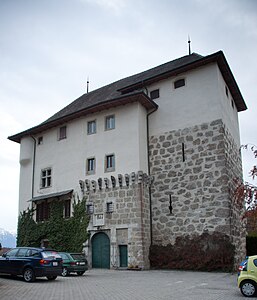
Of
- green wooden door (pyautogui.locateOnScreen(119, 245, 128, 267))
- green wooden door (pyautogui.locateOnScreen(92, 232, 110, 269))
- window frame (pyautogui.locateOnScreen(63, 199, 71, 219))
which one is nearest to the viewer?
green wooden door (pyautogui.locateOnScreen(119, 245, 128, 267))

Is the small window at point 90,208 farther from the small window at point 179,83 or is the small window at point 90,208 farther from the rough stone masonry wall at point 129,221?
the small window at point 179,83

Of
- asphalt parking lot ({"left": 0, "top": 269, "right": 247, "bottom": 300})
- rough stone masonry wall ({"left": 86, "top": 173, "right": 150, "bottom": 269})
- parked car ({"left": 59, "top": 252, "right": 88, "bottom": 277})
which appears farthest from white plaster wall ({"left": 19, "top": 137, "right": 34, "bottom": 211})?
asphalt parking lot ({"left": 0, "top": 269, "right": 247, "bottom": 300})

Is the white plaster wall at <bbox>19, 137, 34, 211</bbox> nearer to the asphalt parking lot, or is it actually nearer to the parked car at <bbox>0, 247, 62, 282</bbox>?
the parked car at <bbox>0, 247, 62, 282</bbox>

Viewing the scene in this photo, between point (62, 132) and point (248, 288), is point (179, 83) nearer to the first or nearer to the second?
point (62, 132)

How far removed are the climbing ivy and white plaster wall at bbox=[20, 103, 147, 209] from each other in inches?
56.1

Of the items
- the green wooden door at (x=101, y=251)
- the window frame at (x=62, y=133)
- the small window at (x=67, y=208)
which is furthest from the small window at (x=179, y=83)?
the small window at (x=67, y=208)

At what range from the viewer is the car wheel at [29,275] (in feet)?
50.9

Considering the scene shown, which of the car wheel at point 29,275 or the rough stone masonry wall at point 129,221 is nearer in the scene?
the car wheel at point 29,275

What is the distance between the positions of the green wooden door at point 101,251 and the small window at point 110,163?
4134mm

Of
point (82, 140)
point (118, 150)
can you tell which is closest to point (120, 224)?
point (118, 150)

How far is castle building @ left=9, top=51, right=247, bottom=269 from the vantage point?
22.6 m

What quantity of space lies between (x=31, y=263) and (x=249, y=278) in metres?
8.58

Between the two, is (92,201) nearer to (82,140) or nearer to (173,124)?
(82,140)

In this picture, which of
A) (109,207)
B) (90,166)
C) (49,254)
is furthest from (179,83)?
(49,254)
